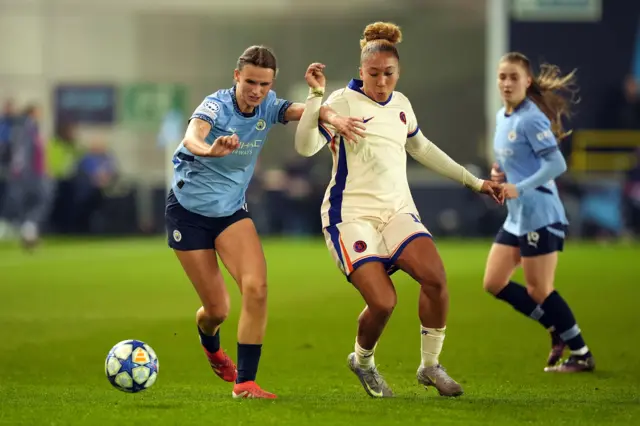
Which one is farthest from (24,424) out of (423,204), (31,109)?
(423,204)

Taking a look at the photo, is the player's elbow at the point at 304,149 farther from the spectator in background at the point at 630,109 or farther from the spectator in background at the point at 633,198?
the spectator in background at the point at 630,109

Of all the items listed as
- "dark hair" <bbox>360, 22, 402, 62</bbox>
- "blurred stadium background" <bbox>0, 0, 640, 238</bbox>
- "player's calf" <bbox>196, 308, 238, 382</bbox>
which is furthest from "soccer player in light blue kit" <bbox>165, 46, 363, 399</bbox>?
"blurred stadium background" <bbox>0, 0, 640, 238</bbox>

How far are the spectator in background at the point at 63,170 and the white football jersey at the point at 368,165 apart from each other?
19.1 meters

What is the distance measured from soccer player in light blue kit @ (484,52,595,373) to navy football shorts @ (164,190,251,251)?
7.40 feet

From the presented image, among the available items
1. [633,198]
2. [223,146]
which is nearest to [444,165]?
[223,146]

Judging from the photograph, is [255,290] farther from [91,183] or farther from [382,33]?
[91,183]

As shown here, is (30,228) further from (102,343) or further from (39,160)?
(102,343)

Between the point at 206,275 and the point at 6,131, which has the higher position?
the point at 206,275

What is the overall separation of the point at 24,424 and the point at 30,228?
598 inches

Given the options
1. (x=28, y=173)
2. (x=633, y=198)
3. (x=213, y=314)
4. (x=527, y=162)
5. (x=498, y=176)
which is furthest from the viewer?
(x=633, y=198)

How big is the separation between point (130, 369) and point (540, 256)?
3.23 metres

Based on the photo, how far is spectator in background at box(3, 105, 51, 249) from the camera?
21.5 m

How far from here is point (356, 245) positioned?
742 cm

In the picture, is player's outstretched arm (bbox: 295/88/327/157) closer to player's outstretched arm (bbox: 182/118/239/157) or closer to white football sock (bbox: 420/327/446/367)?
player's outstretched arm (bbox: 182/118/239/157)
